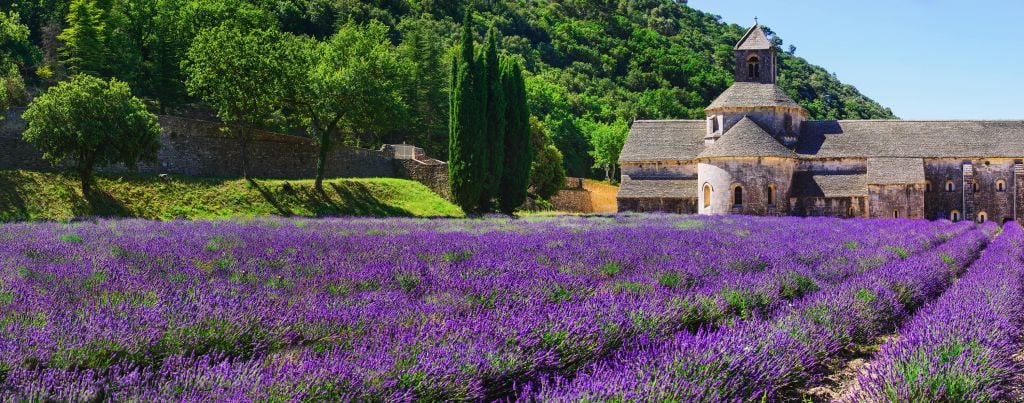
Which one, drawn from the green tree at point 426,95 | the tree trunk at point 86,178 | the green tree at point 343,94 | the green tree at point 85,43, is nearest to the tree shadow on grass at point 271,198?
the green tree at point 343,94

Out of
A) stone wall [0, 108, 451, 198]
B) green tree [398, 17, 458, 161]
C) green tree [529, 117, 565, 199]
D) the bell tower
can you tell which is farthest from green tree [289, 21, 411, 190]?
the bell tower

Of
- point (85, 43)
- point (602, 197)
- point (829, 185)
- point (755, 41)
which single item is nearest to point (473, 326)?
point (829, 185)

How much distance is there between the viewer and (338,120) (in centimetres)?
3209

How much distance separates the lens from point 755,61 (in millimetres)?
45781

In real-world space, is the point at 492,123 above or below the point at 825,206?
above

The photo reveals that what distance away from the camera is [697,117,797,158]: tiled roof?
125 feet

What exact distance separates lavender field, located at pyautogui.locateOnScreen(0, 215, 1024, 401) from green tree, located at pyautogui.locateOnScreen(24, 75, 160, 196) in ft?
44.5

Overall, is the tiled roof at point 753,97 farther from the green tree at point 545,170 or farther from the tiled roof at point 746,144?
the green tree at point 545,170

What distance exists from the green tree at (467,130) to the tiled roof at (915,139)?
20.4 metres

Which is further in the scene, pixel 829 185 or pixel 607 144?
pixel 607 144

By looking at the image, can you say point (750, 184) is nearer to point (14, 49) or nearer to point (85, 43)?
point (85, 43)

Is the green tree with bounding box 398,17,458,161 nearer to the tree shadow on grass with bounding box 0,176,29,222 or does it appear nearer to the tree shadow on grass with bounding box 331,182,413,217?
the tree shadow on grass with bounding box 331,182,413,217

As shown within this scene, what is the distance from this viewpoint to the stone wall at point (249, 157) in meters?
26.2

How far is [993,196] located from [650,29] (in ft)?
368
